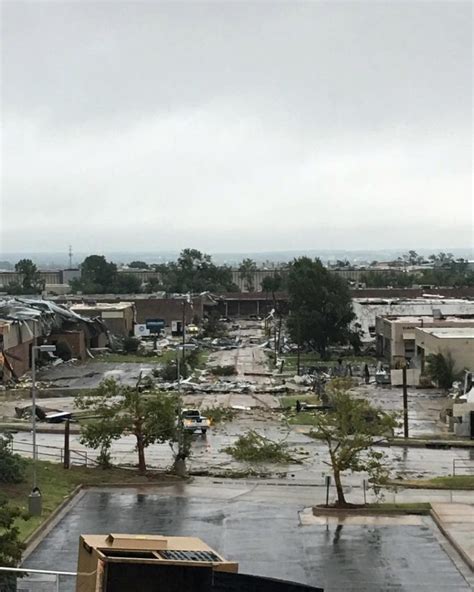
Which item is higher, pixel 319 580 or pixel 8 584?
pixel 8 584

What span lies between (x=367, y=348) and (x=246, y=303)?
159 feet

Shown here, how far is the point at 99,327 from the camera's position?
78438 mm

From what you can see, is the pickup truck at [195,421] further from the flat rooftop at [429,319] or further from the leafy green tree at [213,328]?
the leafy green tree at [213,328]

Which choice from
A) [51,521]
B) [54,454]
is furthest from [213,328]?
[51,521]

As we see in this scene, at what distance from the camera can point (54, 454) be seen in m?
34.3

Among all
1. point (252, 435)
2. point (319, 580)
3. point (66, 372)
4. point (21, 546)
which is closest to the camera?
point (21, 546)

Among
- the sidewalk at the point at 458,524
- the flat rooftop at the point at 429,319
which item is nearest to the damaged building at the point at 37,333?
the flat rooftop at the point at 429,319

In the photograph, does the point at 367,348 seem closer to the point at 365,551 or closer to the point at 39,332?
the point at 39,332

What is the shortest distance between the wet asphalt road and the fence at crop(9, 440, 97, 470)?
17.7 ft

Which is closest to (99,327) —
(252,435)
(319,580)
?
(252,435)

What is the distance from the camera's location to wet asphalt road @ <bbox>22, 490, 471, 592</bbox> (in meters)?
19.7

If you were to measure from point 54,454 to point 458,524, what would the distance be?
1558cm

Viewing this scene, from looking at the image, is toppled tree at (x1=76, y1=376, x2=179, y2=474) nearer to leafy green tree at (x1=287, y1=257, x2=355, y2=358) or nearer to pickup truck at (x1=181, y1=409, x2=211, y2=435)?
pickup truck at (x1=181, y1=409, x2=211, y2=435)

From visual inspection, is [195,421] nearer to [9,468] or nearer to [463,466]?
[463,466]
